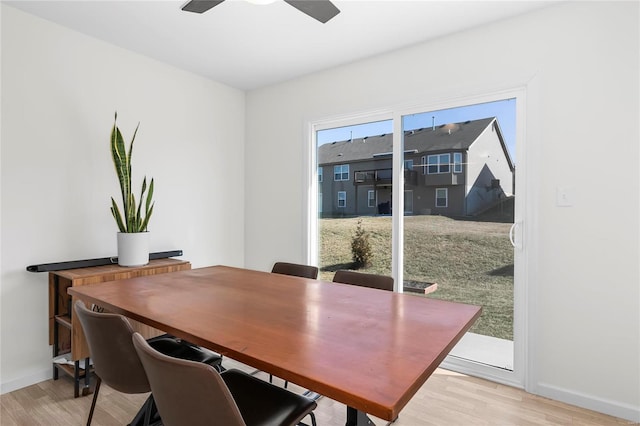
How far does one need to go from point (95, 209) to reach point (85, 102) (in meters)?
0.81

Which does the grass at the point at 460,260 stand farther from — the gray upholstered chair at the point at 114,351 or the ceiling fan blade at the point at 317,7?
the gray upholstered chair at the point at 114,351

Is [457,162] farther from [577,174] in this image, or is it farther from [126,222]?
[126,222]

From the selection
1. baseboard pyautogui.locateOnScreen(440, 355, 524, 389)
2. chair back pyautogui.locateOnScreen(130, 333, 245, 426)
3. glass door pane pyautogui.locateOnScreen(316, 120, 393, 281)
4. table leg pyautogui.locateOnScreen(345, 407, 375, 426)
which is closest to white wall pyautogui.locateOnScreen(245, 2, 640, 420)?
baseboard pyautogui.locateOnScreen(440, 355, 524, 389)

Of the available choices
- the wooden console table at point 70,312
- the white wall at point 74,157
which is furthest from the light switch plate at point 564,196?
the white wall at point 74,157

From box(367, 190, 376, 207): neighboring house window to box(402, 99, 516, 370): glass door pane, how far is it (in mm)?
326

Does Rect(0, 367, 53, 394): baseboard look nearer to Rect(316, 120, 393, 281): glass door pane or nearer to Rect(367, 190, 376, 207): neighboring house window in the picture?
Rect(316, 120, 393, 281): glass door pane

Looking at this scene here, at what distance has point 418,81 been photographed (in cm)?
273

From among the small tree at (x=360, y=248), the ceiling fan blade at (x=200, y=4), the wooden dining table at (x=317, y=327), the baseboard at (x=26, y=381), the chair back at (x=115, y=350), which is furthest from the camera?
the small tree at (x=360, y=248)

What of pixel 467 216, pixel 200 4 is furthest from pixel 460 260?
pixel 200 4

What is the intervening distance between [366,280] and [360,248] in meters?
1.09

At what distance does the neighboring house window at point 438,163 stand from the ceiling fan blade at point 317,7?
1387 mm

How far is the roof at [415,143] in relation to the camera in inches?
103

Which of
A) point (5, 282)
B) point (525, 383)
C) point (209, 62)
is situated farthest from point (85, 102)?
point (525, 383)

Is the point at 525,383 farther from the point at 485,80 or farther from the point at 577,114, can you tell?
the point at 485,80
